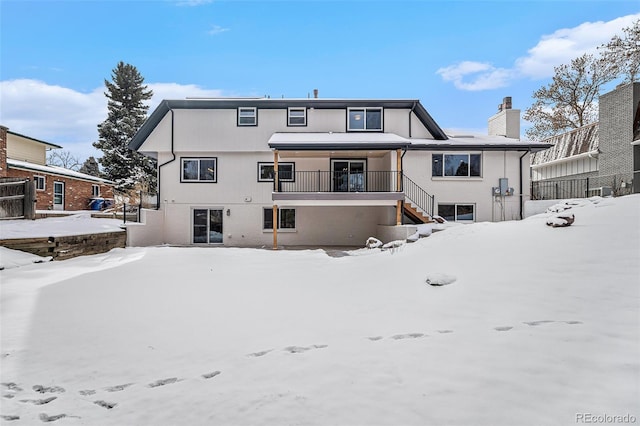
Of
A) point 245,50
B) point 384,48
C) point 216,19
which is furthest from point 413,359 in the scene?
point 245,50

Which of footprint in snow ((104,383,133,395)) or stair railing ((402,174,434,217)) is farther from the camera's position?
stair railing ((402,174,434,217))

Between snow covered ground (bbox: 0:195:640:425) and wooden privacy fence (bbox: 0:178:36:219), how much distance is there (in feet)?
14.7

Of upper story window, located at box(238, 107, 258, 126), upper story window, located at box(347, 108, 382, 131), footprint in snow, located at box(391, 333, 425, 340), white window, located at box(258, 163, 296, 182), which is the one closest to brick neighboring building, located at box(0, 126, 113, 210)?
upper story window, located at box(238, 107, 258, 126)

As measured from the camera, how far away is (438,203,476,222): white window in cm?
1656

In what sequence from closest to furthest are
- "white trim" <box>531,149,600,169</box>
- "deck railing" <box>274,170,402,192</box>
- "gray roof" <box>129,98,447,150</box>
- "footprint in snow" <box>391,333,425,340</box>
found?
"footprint in snow" <box>391,333,425,340</box>, "gray roof" <box>129,98,447,150</box>, "deck railing" <box>274,170,402,192</box>, "white trim" <box>531,149,600,169</box>

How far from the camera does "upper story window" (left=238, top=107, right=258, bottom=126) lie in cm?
1739

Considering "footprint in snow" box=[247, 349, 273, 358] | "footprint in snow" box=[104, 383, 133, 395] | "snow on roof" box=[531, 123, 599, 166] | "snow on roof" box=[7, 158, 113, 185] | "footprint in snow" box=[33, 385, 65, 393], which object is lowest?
"footprint in snow" box=[33, 385, 65, 393]

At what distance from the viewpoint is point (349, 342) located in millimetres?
4047

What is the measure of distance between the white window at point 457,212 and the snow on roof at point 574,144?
9.37 meters

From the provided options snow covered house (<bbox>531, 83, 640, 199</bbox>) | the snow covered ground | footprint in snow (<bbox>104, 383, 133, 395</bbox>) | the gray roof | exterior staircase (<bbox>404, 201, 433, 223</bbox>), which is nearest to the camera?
the snow covered ground

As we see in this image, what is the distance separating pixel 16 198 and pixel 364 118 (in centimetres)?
1470

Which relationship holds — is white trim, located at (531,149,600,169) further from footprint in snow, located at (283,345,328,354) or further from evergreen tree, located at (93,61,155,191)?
evergreen tree, located at (93,61,155,191)

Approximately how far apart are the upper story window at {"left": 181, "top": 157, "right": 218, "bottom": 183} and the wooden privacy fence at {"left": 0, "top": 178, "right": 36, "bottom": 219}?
7.01 metres

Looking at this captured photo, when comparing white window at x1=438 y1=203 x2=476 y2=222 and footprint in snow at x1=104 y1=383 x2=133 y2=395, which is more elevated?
white window at x1=438 y1=203 x2=476 y2=222
